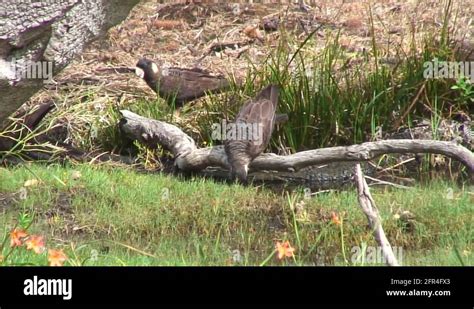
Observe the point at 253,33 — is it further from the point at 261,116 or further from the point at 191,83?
the point at 261,116

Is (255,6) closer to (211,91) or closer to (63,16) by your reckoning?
(211,91)

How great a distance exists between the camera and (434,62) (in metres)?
10.1

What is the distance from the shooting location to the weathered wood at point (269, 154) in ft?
27.6

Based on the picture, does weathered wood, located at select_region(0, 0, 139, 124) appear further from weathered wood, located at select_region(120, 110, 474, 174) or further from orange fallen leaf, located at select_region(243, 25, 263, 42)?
orange fallen leaf, located at select_region(243, 25, 263, 42)

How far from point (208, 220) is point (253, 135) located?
4.97 ft

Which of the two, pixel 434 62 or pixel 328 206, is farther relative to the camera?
pixel 434 62

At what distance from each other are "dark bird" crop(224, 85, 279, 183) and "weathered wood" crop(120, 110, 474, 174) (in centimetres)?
12

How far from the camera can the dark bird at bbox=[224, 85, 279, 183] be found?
9023 millimetres

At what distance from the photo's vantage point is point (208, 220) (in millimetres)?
7871

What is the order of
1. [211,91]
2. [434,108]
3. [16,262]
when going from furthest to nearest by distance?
[211,91], [434,108], [16,262]

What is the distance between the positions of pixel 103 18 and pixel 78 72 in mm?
5175

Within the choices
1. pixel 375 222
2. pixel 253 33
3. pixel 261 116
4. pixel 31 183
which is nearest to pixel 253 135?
pixel 261 116
